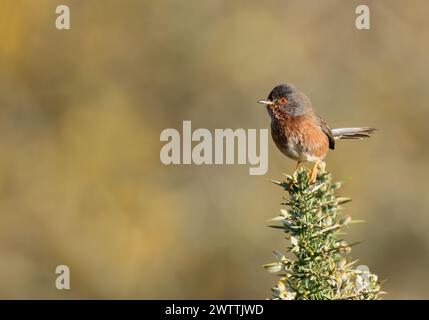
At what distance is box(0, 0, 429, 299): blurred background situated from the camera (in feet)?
33.5

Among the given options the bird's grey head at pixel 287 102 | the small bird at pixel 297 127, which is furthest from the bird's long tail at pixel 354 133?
the bird's grey head at pixel 287 102

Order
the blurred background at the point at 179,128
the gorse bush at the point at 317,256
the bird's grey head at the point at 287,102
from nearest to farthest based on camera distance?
the gorse bush at the point at 317,256 < the bird's grey head at the point at 287,102 < the blurred background at the point at 179,128

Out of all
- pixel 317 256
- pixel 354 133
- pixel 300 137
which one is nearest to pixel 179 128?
pixel 354 133

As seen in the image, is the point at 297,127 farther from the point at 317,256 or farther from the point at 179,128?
the point at 179,128

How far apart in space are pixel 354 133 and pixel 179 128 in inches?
185

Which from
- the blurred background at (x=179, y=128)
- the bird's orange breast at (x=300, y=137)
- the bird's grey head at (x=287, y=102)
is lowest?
the bird's orange breast at (x=300, y=137)

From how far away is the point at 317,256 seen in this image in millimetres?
2457

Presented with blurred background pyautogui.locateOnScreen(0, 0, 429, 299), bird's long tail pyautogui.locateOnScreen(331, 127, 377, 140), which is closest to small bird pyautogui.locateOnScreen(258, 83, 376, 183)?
bird's long tail pyautogui.locateOnScreen(331, 127, 377, 140)

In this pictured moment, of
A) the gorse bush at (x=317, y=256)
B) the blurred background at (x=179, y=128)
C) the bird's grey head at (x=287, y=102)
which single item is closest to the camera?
the gorse bush at (x=317, y=256)

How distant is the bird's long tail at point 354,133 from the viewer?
5.68 meters

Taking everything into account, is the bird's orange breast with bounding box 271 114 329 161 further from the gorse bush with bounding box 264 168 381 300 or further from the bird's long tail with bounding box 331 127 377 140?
the gorse bush with bounding box 264 168 381 300

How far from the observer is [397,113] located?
11531 millimetres

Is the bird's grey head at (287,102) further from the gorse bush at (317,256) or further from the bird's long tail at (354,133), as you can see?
the gorse bush at (317,256)

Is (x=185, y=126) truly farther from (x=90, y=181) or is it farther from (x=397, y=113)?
(x=397, y=113)
